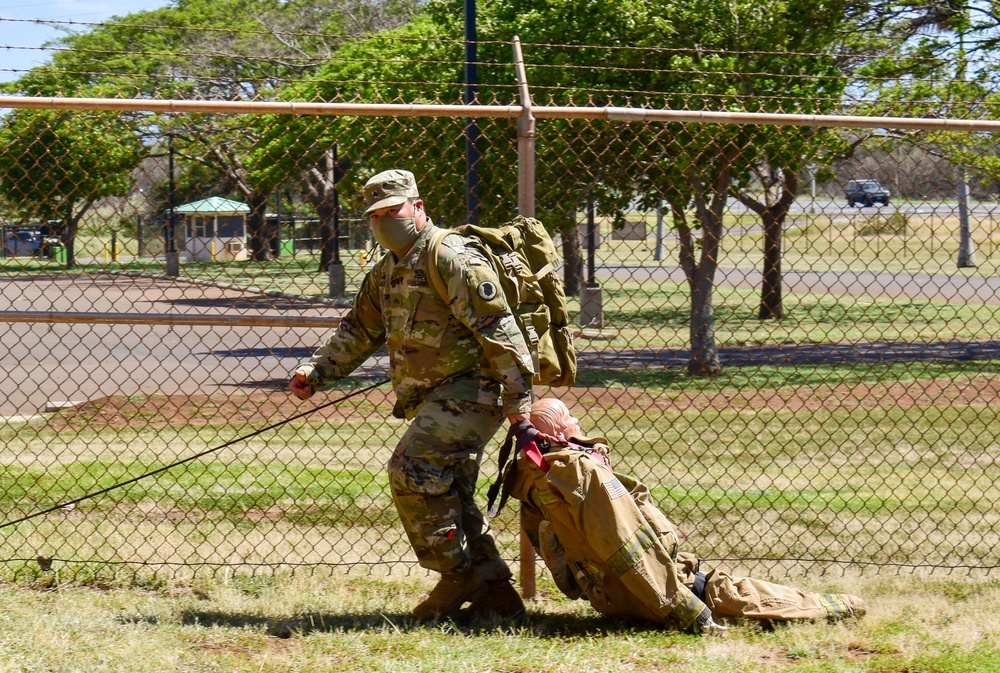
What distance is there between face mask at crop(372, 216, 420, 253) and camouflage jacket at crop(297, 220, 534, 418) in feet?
0.12

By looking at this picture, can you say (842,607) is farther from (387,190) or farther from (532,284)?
(387,190)

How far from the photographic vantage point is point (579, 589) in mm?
4234

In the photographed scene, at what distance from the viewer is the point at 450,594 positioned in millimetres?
4336

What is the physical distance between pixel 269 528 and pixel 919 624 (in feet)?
10.6

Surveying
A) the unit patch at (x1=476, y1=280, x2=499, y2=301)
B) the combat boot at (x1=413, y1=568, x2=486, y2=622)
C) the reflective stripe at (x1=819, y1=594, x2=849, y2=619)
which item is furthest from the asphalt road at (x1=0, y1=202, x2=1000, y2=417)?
the reflective stripe at (x1=819, y1=594, x2=849, y2=619)

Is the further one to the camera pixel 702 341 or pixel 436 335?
pixel 702 341

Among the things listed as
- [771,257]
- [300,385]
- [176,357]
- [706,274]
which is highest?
[300,385]

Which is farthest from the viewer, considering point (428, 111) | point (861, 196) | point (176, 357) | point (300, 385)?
point (176, 357)

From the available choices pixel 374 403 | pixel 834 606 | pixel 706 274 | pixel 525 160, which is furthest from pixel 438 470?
pixel 706 274

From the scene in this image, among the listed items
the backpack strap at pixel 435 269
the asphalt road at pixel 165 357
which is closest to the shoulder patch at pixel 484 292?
the backpack strap at pixel 435 269

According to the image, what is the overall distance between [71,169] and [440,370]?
2.27 metres

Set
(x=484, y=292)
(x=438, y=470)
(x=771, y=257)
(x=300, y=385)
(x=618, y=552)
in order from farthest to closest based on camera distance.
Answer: (x=771, y=257) < (x=300, y=385) < (x=438, y=470) < (x=618, y=552) < (x=484, y=292)

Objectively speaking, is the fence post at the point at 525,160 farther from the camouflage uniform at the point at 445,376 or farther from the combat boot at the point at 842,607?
the combat boot at the point at 842,607

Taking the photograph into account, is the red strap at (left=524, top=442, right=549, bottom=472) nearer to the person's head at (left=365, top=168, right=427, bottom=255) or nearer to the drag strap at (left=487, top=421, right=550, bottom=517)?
the drag strap at (left=487, top=421, right=550, bottom=517)
